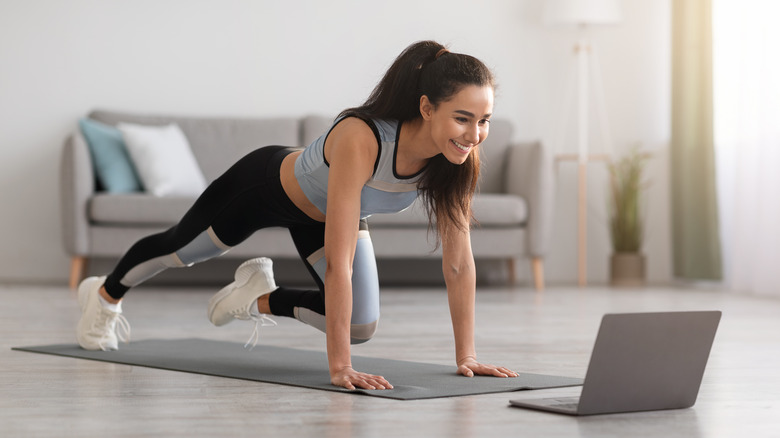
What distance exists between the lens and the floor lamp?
208 inches

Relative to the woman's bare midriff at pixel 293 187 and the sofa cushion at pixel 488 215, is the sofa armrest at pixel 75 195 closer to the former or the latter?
the sofa cushion at pixel 488 215

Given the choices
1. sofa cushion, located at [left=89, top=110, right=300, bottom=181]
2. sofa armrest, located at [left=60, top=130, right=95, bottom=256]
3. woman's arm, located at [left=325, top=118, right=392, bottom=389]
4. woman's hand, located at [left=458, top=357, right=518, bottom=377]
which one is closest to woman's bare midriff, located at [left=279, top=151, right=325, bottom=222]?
woman's arm, located at [left=325, top=118, right=392, bottom=389]

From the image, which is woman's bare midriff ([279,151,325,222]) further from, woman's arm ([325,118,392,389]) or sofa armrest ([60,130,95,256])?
sofa armrest ([60,130,95,256])

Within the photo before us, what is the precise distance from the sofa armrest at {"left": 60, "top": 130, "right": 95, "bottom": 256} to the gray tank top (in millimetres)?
2806

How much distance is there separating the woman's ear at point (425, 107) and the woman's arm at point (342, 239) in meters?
0.11

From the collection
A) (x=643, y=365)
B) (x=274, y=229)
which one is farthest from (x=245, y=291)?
(x=274, y=229)

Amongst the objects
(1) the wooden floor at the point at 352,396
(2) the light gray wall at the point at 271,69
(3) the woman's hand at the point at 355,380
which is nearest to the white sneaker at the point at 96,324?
(1) the wooden floor at the point at 352,396

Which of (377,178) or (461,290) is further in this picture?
(461,290)

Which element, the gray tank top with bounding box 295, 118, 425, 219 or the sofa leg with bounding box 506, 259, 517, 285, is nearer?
the gray tank top with bounding box 295, 118, 425, 219

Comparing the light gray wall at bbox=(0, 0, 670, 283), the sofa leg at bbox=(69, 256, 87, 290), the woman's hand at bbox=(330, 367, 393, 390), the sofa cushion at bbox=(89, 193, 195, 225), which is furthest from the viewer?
the light gray wall at bbox=(0, 0, 670, 283)

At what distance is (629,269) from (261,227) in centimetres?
357

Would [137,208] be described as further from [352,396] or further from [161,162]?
[352,396]

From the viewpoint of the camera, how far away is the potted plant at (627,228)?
545cm

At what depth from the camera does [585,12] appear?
5277 mm
